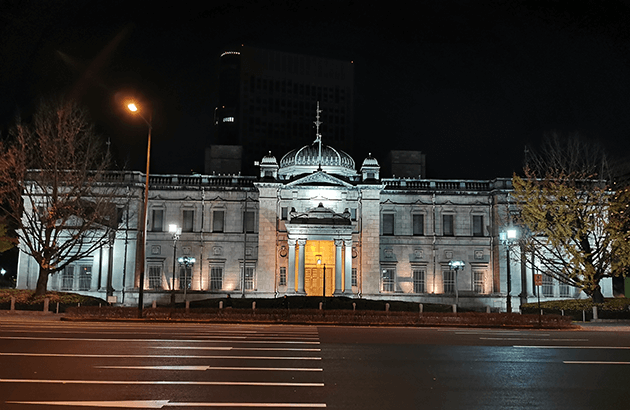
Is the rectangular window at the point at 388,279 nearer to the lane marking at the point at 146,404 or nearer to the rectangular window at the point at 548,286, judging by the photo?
the rectangular window at the point at 548,286

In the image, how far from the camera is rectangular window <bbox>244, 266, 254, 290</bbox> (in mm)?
54719

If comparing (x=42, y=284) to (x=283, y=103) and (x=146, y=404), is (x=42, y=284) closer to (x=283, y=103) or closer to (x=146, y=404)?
(x=146, y=404)

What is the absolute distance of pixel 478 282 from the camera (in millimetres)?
55781

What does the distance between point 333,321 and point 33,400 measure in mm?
20784

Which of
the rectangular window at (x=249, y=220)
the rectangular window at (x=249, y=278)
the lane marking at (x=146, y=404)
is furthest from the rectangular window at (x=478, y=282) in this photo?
the lane marking at (x=146, y=404)

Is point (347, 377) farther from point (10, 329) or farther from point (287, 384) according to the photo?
point (10, 329)

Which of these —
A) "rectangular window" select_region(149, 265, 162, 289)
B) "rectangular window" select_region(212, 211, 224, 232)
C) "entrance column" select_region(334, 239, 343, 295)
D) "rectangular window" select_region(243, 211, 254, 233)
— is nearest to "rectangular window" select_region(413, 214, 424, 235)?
"entrance column" select_region(334, 239, 343, 295)

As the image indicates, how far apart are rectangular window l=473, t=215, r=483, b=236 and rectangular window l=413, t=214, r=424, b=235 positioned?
5148 millimetres

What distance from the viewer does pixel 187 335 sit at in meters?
21.4

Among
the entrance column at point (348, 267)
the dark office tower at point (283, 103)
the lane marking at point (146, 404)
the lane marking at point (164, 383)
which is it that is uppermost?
the dark office tower at point (283, 103)

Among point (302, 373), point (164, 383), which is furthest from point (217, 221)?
point (164, 383)

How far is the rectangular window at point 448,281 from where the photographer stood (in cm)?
5553

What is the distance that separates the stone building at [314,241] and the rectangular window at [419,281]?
0.10 meters

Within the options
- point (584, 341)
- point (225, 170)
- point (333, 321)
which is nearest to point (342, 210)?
point (225, 170)
